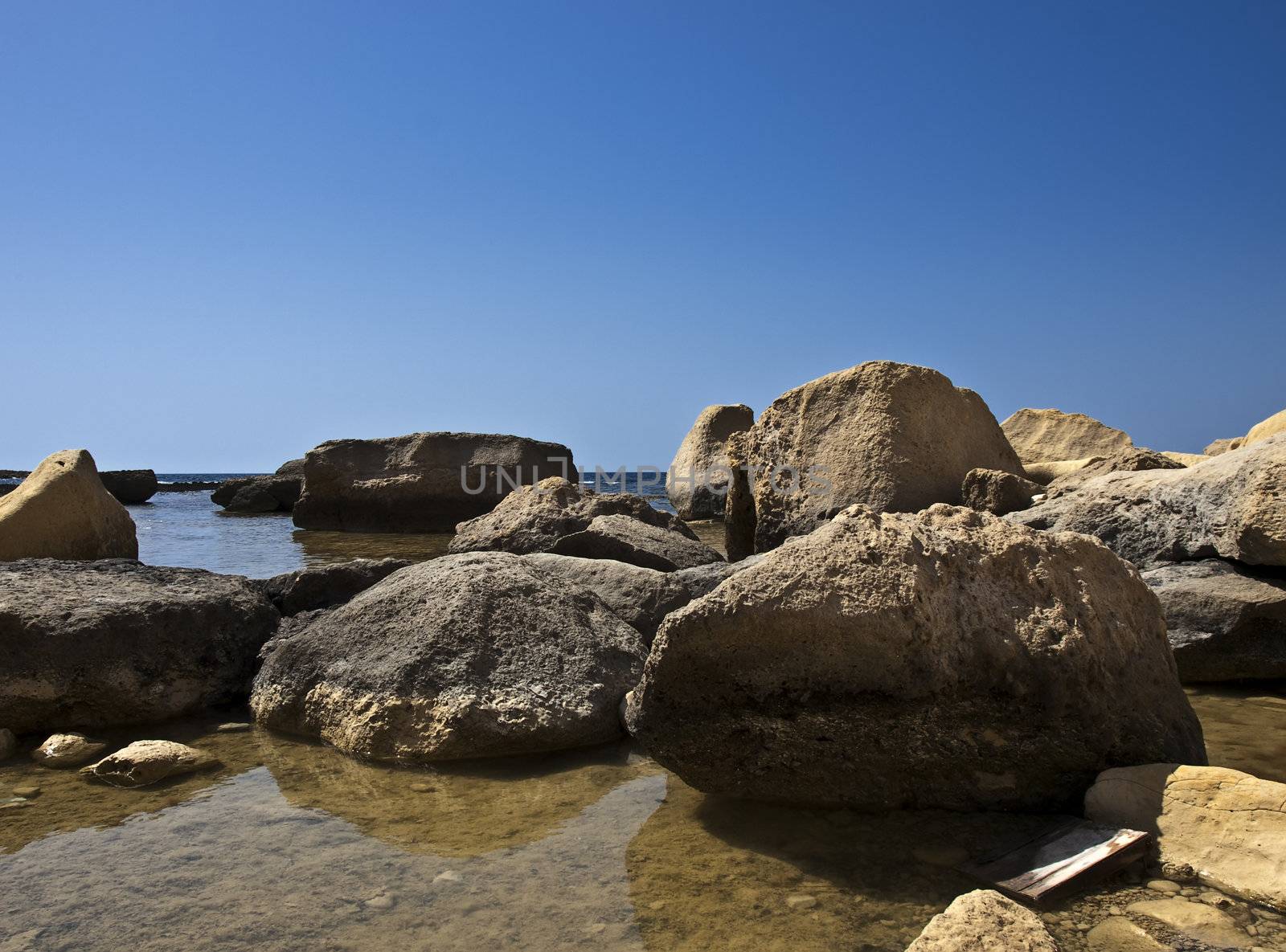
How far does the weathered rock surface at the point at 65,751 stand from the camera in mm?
3412

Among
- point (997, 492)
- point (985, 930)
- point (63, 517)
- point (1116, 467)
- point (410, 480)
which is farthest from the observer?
point (410, 480)

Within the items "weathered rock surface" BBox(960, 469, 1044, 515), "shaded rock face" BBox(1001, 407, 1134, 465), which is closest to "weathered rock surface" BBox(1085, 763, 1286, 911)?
"weathered rock surface" BBox(960, 469, 1044, 515)

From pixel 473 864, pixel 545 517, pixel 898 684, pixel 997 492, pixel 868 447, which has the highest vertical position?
pixel 868 447

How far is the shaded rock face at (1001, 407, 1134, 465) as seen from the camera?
14.3m

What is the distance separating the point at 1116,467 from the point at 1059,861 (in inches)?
181

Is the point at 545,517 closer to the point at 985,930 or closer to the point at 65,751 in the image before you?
the point at 65,751

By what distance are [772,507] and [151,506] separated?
2327 cm

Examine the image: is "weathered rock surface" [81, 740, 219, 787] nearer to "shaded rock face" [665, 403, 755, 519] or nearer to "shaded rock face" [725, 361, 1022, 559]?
"shaded rock face" [725, 361, 1022, 559]

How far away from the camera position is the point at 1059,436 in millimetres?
14742

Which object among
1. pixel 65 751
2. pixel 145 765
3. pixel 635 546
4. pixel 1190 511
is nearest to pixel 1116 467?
pixel 1190 511

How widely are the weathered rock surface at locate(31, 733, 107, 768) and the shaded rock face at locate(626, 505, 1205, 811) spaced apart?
215 centimetres

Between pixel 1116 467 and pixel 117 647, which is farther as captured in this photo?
pixel 1116 467

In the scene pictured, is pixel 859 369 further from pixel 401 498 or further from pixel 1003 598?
pixel 401 498

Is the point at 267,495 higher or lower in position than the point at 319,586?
higher
